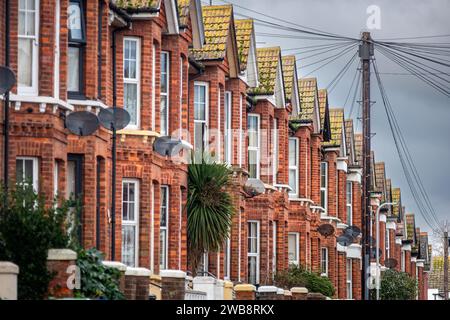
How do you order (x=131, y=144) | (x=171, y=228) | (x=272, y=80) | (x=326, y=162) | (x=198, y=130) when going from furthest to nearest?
(x=326, y=162), (x=272, y=80), (x=198, y=130), (x=171, y=228), (x=131, y=144)

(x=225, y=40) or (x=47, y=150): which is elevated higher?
(x=225, y=40)

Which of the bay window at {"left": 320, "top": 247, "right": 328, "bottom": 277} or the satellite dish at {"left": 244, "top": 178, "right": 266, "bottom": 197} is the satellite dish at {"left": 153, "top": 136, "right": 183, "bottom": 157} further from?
the bay window at {"left": 320, "top": 247, "right": 328, "bottom": 277}

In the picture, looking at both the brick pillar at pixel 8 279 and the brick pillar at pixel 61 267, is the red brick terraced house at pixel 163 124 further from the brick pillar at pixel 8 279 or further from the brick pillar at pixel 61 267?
the brick pillar at pixel 8 279

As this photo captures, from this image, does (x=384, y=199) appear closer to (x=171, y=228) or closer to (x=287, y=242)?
(x=287, y=242)

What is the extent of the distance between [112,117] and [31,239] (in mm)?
7101

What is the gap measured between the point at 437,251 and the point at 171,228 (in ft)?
448

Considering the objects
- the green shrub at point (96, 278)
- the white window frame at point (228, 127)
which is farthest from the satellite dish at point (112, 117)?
the white window frame at point (228, 127)

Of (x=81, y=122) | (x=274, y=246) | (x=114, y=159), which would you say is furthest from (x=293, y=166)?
(x=81, y=122)

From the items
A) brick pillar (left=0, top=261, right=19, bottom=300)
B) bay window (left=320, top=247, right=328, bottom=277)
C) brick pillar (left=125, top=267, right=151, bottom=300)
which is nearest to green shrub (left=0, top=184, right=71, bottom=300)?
brick pillar (left=0, top=261, right=19, bottom=300)

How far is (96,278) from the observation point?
26.6m

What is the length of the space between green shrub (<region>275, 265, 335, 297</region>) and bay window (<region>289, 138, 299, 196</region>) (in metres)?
4.07

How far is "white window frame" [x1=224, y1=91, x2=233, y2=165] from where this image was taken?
45.8 m

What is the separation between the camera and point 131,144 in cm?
3650

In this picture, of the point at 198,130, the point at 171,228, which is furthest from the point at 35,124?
A: the point at 198,130
